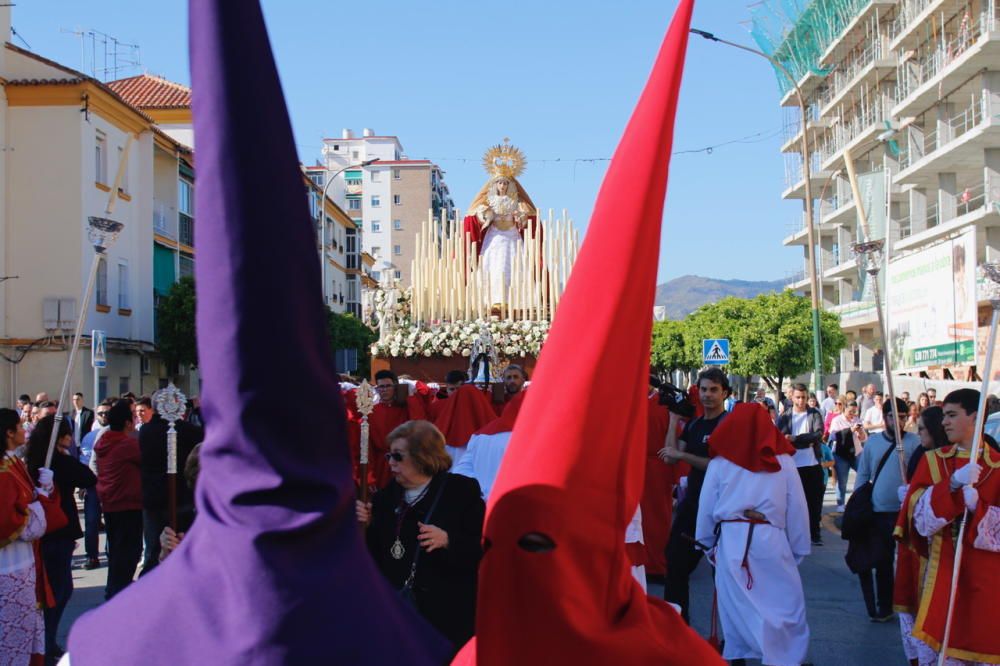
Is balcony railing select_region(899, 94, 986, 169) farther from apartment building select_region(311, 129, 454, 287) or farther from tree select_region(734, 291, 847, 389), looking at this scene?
apartment building select_region(311, 129, 454, 287)

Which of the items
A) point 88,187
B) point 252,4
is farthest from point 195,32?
point 88,187

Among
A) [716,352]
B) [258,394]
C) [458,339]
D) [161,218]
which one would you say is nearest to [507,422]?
[258,394]

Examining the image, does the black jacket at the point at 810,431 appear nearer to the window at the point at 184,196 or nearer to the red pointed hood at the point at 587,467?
the red pointed hood at the point at 587,467

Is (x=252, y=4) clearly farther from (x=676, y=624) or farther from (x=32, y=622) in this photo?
(x=32, y=622)

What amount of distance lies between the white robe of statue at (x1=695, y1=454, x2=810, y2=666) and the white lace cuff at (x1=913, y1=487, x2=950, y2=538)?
1.14 meters

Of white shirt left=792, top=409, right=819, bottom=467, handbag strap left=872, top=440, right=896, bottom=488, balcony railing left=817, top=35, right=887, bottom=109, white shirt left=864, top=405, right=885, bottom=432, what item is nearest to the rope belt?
handbag strap left=872, top=440, right=896, bottom=488

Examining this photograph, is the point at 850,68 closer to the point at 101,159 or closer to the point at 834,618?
the point at 101,159

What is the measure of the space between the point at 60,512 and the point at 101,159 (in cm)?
2765

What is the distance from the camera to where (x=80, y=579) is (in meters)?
11.5

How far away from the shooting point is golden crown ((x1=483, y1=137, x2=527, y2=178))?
76.2 ft

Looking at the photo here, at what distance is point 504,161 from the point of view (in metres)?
23.6

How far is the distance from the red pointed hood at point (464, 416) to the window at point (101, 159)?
2432 cm

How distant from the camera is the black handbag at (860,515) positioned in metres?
8.69

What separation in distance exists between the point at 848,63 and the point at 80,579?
58.0m
